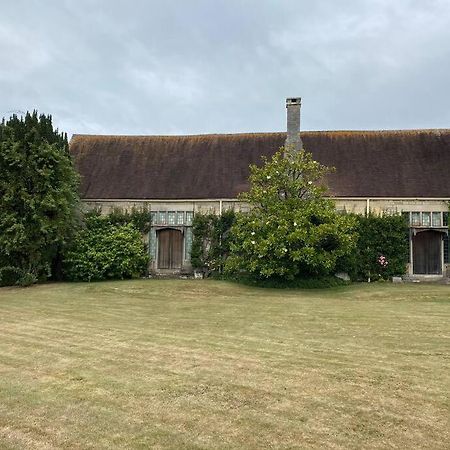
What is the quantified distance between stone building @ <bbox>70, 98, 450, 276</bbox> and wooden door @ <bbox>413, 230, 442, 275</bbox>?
0.04 meters

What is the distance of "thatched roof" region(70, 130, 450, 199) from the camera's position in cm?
2116

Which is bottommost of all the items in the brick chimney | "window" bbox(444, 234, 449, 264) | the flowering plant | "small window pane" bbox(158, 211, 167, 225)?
the flowering plant

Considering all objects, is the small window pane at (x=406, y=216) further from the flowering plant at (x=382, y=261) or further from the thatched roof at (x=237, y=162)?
the flowering plant at (x=382, y=261)

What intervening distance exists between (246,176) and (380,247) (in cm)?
678

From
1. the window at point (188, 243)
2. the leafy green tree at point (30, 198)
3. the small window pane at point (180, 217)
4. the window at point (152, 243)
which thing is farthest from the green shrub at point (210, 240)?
the leafy green tree at point (30, 198)

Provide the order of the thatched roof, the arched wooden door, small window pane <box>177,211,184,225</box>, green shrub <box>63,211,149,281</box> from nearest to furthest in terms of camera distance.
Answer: green shrub <box>63,211,149,281</box> → the thatched roof → small window pane <box>177,211,184,225</box> → the arched wooden door

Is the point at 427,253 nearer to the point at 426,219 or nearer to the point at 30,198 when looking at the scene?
the point at 426,219

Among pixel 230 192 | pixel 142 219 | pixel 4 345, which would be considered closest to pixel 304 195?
pixel 230 192

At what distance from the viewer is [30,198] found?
56.4 feet

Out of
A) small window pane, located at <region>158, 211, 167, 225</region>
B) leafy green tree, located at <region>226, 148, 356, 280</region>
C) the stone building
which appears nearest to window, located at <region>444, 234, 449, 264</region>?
the stone building

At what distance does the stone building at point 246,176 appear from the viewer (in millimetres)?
20531

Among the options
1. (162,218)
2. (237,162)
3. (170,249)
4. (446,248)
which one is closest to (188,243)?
(170,249)

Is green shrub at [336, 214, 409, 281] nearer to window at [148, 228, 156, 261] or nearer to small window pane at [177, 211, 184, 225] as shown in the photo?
small window pane at [177, 211, 184, 225]

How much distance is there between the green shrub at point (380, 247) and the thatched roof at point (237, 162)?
127cm
